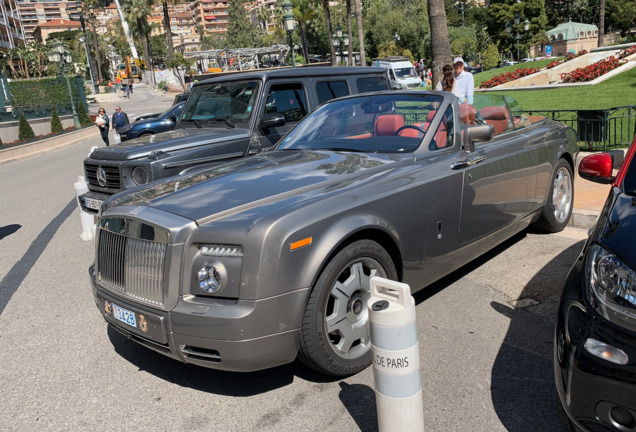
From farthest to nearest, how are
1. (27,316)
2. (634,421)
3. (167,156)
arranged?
(167,156) < (27,316) < (634,421)

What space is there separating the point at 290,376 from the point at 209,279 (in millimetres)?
1013

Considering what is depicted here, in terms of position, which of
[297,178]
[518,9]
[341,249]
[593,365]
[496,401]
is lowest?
[496,401]

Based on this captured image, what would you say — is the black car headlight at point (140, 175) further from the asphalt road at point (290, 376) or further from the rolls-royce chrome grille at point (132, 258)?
the rolls-royce chrome grille at point (132, 258)

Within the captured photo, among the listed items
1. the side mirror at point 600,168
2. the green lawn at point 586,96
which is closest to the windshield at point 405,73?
the green lawn at point 586,96

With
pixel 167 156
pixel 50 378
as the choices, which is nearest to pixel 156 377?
pixel 50 378

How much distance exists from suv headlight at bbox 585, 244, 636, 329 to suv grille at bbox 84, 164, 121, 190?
→ 547cm

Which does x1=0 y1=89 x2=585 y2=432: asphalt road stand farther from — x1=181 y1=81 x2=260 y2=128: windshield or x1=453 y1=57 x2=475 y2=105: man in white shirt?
x1=453 y1=57 x2=475 y2=105: man in white shirt

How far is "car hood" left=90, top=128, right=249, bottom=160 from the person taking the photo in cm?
661

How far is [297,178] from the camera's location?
12.4 ft

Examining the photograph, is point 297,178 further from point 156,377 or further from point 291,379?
point 156,377

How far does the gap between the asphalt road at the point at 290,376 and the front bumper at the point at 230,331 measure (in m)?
0.40

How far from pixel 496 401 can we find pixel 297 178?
1.84 metres

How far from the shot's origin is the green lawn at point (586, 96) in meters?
18.3

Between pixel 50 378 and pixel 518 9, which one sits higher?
pixel 518 9
